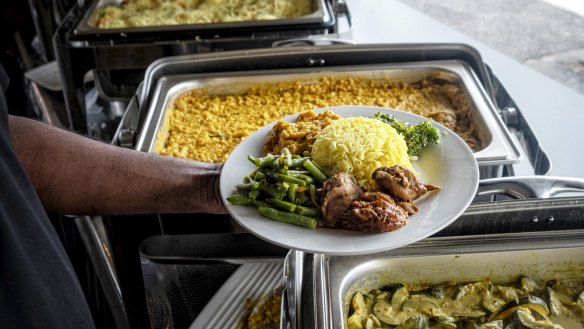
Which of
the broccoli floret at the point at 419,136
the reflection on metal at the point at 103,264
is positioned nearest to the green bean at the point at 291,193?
the broccoli floret at the point at 419,136

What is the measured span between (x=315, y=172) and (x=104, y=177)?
549 mm

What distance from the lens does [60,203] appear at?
144 centimetres

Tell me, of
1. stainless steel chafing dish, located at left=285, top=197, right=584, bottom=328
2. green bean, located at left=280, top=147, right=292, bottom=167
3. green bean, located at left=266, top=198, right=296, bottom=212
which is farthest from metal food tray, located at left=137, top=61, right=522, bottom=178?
green bean, located at left=266, top=198, right=296, bottom=212

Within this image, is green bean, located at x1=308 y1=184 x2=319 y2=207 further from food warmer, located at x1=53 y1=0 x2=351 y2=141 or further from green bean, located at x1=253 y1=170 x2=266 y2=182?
food warmer, located at x1=53 y1=0 x2=351 y2=141

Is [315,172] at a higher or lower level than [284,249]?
higher

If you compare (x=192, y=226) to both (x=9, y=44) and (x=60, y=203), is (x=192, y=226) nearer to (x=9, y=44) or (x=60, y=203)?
(x=60, y=203)

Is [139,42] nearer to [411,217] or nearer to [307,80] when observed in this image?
[307,80]

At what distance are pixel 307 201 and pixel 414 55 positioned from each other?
4.24ft

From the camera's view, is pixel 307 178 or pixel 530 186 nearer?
pixel 307 178

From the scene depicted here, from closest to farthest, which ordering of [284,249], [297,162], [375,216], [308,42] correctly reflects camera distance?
[375,216]
[297,162]
[284,249]
[308,42]

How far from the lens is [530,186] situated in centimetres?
144

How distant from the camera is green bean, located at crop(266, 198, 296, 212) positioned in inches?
47.6

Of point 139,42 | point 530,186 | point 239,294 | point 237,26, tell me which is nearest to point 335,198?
point 530,186

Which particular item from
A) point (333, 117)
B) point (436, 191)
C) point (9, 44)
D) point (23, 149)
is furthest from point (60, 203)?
point (9, 44)
